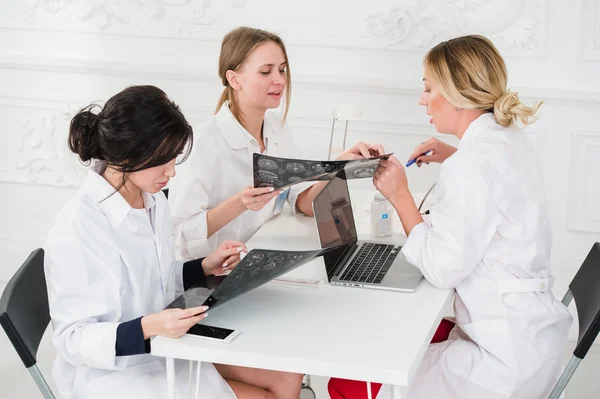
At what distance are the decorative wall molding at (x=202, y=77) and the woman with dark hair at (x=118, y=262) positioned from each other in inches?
76.0

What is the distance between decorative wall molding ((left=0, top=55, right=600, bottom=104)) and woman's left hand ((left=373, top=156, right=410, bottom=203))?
5.13ft

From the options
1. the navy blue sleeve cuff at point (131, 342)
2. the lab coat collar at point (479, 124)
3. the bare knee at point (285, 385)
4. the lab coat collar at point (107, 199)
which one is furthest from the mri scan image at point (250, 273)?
the lab coat collar at point (479, 124)

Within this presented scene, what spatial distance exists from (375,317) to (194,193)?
86 centimetres

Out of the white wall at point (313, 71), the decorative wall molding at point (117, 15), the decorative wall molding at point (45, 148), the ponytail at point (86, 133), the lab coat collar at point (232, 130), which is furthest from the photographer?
the decorative wall molding at point (45, 148)

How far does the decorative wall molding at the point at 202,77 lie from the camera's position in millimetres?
3545

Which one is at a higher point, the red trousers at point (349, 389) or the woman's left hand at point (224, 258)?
the woman's left hand at point (224, 258)

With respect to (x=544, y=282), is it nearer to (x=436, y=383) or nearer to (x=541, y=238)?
(x=541, y=238)

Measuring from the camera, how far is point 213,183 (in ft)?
8.48

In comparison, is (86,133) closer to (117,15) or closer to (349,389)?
(349,389)

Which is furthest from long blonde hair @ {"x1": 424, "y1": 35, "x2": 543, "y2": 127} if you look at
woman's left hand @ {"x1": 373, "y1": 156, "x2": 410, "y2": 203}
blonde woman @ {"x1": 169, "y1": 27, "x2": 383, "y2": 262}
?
blonde woman @ {"x1": 169, "y1": 27, "x2": 383, "y2": 262}

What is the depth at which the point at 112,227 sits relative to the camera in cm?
184

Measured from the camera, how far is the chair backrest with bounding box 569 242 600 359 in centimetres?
186

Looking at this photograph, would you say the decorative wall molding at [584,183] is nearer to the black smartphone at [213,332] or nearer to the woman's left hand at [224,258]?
the woman's left hand at [224,258]

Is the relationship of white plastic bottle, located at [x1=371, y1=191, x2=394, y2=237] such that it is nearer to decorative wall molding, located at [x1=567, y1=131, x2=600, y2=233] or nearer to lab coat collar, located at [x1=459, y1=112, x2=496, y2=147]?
lab coat collar, located at [x1=459, y1=112, x2=496, y2=147]
